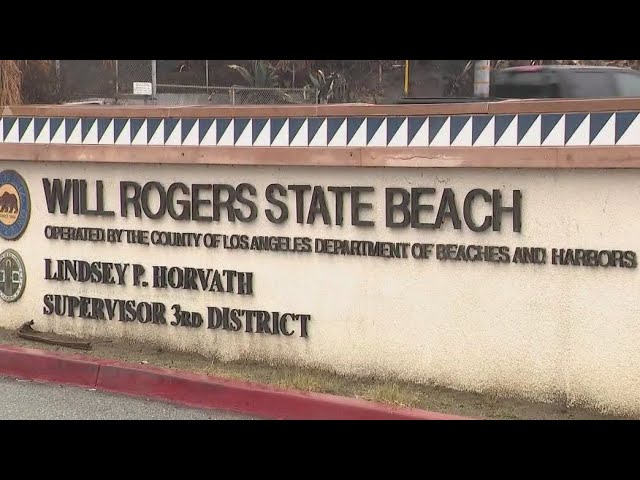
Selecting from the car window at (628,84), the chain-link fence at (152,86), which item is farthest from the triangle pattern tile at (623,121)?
the chain-link fence at (152,86)

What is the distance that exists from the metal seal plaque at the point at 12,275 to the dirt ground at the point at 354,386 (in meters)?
0.64

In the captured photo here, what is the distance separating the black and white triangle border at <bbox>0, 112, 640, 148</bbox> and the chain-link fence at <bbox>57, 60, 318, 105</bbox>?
1186 cm

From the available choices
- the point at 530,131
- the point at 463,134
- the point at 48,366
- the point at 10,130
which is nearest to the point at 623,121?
the point at 530,131

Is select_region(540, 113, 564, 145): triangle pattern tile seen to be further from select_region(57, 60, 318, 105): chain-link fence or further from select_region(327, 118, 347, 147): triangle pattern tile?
select_region(57, 60, 318, 105): chain-link fence

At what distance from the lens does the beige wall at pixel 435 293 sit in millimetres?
6332

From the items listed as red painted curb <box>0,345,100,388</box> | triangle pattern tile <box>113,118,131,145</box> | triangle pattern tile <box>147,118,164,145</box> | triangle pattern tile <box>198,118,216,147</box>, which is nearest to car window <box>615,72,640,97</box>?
triangle pattern tile <box>198,118,216,147</box>

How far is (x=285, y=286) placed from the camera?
757cm

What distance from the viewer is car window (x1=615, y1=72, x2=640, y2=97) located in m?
13.3

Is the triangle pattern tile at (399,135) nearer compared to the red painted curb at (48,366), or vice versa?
the triangle pattern tile at (399,135)

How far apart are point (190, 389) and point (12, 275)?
2594mm

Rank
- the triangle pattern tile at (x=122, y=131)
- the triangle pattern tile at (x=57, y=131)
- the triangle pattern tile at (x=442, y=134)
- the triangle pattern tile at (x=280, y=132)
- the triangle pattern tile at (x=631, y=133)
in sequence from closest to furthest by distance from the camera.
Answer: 1. the triangle pattern tile at (x=631, y=133)
2. the triangle pattern tile at (x=442, y=134)
3. the triangle pattern tile at (x=280, y=132)
4. the triangle pattern tile at (x=122, y=131)
5. the triangle pattern tile at (x=57, y=131)

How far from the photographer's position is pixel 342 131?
7.23 meters

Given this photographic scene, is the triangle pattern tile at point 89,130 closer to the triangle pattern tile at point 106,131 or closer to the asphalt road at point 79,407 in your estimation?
the triangle pattern tile at point 106,131

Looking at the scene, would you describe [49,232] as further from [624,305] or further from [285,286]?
[624,305]
